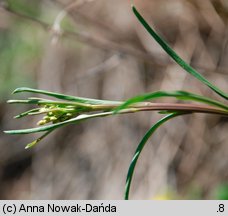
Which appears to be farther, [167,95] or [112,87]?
[112,87]

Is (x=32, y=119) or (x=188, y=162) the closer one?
(x=188, y=162)

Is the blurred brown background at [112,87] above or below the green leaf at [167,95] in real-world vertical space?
above

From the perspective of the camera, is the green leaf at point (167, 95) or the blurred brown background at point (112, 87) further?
the blurred brown background at point (112, 87)

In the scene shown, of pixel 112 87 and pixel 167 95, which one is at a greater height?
pixel 112 87

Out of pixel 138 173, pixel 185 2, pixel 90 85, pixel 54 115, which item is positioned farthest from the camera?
pixel 90 85

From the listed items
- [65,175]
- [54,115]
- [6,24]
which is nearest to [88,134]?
[65,175]

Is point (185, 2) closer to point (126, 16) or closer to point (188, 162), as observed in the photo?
point (126, 16)

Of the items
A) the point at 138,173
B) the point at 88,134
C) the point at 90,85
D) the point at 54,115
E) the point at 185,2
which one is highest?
the point at 185,2

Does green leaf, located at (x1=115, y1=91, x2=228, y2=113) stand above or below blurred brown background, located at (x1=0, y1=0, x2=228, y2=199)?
below
